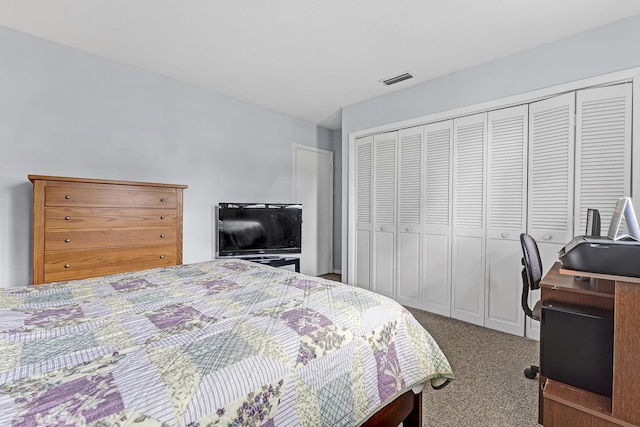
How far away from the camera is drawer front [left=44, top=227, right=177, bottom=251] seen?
2.26m

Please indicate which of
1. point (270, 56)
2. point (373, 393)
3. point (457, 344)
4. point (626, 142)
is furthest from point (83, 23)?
point (626, 142)

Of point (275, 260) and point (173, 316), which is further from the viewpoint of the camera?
point (275, 260)

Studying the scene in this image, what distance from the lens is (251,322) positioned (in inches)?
41.9

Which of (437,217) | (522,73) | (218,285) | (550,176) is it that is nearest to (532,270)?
(550,176)

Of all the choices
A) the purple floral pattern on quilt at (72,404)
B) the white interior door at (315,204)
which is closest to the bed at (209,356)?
the purple floral pattern on quilt at (72,404)

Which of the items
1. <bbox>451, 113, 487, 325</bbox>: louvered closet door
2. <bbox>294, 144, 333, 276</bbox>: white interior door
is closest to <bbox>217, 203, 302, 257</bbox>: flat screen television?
<bbox>294, 144, 333, 276</bbox>: white interior door

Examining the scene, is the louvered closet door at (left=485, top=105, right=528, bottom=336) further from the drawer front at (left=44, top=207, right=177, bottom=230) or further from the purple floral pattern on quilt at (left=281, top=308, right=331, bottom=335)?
the drawer front at (left=44, top=207, right=177, bottom=230)

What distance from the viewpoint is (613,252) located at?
1200 millimetres

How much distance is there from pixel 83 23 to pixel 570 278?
3.78 m

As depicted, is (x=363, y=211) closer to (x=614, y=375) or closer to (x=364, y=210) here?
(x=364, y=210)

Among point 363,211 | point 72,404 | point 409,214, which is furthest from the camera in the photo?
point 363,211

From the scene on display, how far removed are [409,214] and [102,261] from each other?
10.0ft

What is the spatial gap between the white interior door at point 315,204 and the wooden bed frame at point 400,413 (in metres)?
3.45

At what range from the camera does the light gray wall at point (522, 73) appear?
2330mm
